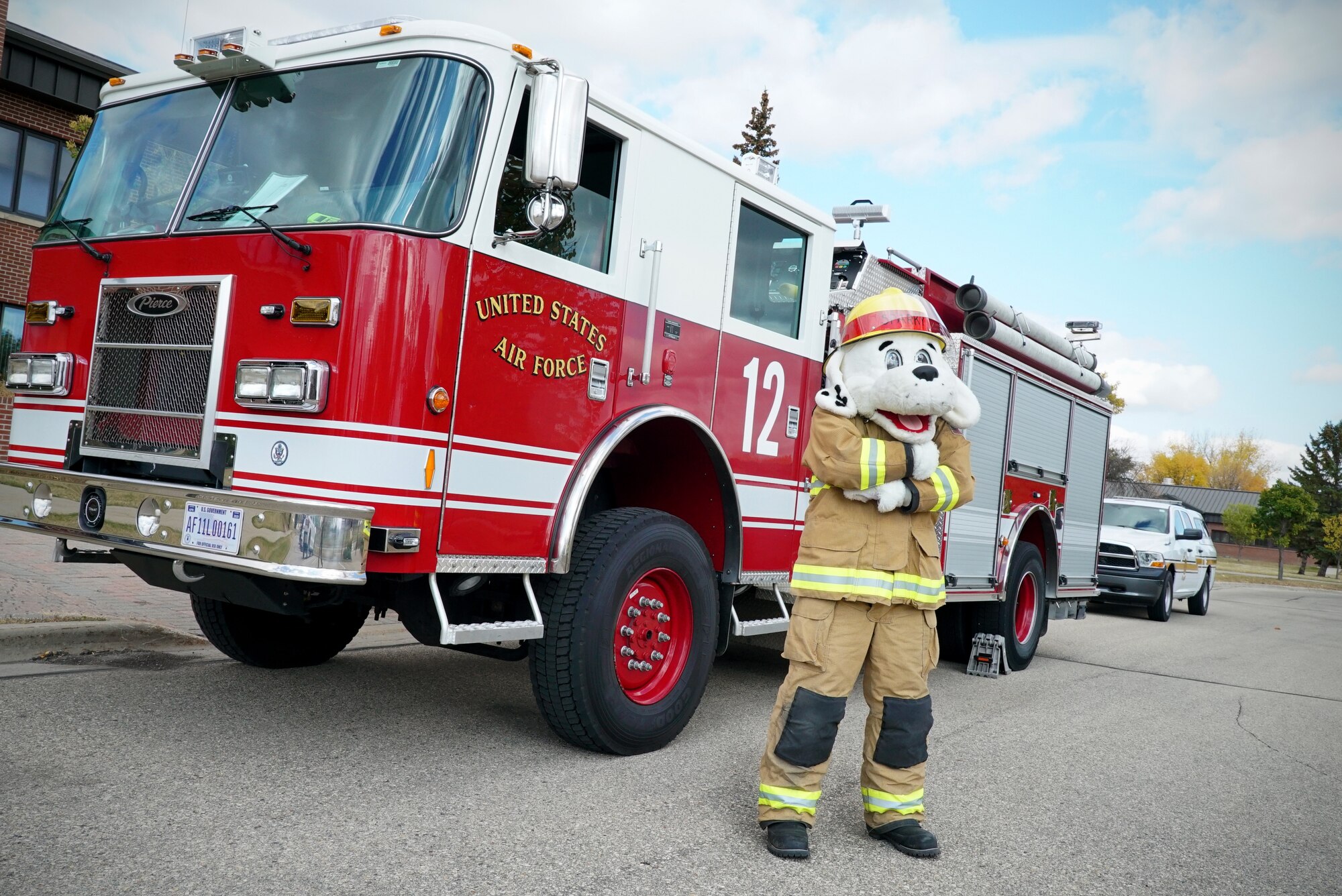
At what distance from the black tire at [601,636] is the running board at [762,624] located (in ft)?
1.86

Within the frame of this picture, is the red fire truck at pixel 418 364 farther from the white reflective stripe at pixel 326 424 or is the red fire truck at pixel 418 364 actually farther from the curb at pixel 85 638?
the curb at pixel 85 638

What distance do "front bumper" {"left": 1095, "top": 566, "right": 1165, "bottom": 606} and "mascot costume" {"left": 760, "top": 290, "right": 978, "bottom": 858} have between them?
464 inches

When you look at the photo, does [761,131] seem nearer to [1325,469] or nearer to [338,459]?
[338,459]

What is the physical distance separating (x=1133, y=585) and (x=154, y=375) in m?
13.6

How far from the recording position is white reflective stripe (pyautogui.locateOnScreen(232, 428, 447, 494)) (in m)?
3.40

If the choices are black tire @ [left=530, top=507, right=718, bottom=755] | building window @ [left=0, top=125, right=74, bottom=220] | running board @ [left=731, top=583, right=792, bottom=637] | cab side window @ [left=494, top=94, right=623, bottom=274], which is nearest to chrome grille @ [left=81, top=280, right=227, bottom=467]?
cab side window @ [left=494, top=94, right=623, bottom=274]

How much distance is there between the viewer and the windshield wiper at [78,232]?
13.6 ft

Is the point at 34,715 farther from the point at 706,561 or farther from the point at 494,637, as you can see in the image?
the point at 706,561

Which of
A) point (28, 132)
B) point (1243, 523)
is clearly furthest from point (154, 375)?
point (1243, 523)

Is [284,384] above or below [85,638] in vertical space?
above

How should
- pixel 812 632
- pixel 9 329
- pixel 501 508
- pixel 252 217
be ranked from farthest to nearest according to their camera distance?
pixel 9 329 → pixel 501 508 → pixel 252 217 → pixel 812 632

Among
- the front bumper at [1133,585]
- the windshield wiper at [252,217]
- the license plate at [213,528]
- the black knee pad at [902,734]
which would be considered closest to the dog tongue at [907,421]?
the black knee pad at [902,734]

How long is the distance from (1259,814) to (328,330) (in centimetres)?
419

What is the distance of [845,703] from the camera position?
3562 millimetres
